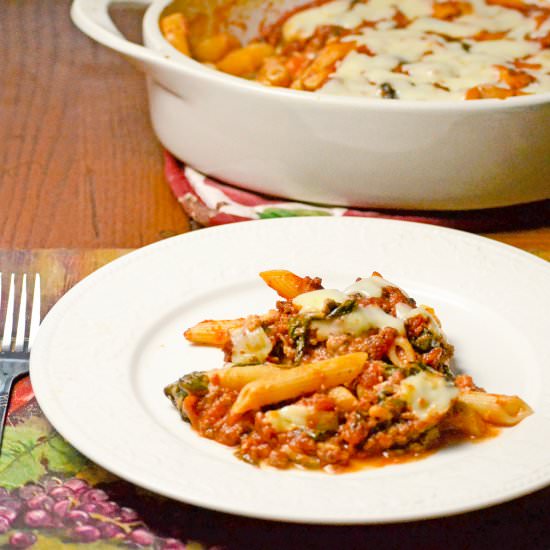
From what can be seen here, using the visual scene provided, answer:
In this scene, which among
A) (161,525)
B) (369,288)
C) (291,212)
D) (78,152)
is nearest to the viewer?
(161,525)

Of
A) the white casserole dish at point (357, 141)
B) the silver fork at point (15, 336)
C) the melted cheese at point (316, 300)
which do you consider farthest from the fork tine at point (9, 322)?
the white casserole dish at point (357, 141)

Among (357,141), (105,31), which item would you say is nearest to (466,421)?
(357,141)

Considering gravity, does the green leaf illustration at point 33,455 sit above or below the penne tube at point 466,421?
A: below

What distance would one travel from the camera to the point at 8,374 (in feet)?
4.66

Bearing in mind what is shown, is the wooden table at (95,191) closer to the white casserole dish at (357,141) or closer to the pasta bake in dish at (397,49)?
the white casserole dish at (357,141)

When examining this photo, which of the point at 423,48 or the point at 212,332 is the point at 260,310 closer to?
the point at 212,332

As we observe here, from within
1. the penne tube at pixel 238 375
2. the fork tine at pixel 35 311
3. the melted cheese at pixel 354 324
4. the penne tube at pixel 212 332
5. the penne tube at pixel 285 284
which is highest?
the melted cheese at pixel 354 324

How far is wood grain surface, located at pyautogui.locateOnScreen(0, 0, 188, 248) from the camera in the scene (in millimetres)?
2096

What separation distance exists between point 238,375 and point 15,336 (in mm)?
412

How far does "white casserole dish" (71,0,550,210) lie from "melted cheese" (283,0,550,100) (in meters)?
0.18

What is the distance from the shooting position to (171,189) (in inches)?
87.7

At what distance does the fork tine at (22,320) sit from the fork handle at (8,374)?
4 centimetres

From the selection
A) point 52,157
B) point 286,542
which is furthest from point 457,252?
point 52,157

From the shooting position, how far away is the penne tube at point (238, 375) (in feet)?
4.12
